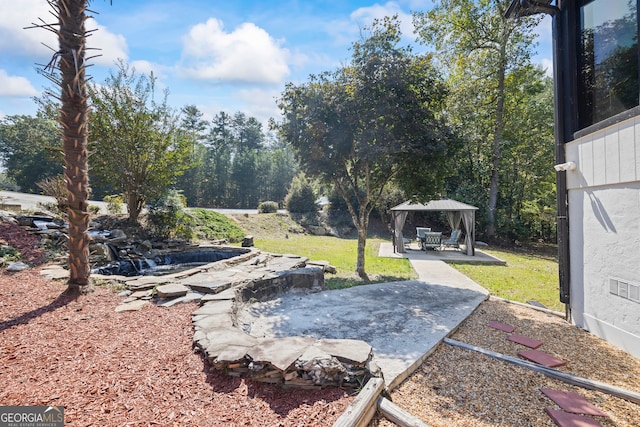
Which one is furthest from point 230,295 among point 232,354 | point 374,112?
point 374,112

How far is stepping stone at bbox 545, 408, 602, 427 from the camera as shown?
2314mm

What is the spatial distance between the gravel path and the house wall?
13.5 inches

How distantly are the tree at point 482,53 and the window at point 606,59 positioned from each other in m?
11.2

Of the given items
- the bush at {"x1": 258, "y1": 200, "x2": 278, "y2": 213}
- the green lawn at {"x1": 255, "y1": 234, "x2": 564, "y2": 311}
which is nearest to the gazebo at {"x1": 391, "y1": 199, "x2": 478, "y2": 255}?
the green lawn at {"x1": 255, "y1": 234, "x2": 564, "y2": 311}

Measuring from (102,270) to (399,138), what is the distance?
769 cm

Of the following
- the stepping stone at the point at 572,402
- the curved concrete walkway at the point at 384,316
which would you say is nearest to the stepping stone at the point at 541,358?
the stepping stone at the point at 572,402

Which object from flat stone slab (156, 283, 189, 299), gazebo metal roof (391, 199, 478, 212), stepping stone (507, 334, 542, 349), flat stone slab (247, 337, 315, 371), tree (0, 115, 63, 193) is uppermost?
tree (0, 115, 63, 193)

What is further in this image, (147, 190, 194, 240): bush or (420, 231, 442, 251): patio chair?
(420, 231, 442, 251): patio chair

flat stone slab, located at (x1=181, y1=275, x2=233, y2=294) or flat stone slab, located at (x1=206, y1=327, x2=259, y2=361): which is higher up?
flat stone slab, located at (x1=181, y1=275, x2=233, y2=294)

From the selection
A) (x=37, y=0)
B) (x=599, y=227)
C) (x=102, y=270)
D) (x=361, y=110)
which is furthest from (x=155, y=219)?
(x=599, y=227)

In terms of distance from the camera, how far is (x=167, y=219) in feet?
34.6

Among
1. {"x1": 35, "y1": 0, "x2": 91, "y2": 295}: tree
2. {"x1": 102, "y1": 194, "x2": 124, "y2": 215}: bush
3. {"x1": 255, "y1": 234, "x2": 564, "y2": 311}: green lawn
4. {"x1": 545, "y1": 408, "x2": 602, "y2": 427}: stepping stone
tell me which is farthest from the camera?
{"x1": 102, "y1": 194, "x2": 124, "y2": 215}: bush

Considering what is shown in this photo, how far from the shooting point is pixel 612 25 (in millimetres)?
4094

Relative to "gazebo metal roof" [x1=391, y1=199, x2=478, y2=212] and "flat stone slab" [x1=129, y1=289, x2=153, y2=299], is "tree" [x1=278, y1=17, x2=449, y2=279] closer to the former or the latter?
"flat stone slab" [x1=129, y1=289, x2=153, y2=299]
